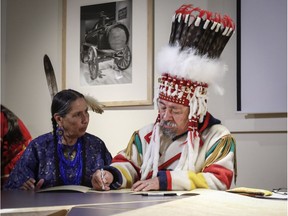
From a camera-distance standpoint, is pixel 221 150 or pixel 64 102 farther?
pixel 64 102

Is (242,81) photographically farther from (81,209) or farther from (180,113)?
(81,209)

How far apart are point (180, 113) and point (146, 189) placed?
1.27ft

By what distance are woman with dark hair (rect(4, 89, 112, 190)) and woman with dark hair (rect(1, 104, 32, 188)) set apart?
0.25 metres

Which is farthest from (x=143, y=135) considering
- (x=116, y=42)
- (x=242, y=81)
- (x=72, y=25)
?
(x=72, y=25)

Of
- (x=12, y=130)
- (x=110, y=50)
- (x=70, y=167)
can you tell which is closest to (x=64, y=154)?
(x=70, y=167)

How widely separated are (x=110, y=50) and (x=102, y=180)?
1159 mm

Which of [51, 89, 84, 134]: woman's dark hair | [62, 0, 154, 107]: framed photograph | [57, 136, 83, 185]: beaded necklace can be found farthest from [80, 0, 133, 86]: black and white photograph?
[57, 136, 83, 185]: beaded necklace

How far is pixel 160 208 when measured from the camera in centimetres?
Answer: 103

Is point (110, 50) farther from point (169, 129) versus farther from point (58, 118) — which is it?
point (169, 129)

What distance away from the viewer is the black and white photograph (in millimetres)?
2695

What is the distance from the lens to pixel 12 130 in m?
2.35

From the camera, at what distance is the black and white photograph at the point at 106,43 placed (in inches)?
106

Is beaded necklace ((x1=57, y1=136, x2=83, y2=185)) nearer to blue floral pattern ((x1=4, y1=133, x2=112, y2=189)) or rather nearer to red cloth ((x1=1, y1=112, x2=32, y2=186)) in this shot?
blue floral pattern ((x1=4, y1=133, x2=112, y2=189))

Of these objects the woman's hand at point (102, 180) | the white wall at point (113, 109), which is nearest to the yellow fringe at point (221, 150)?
the woman's hand at point (102, 180)
